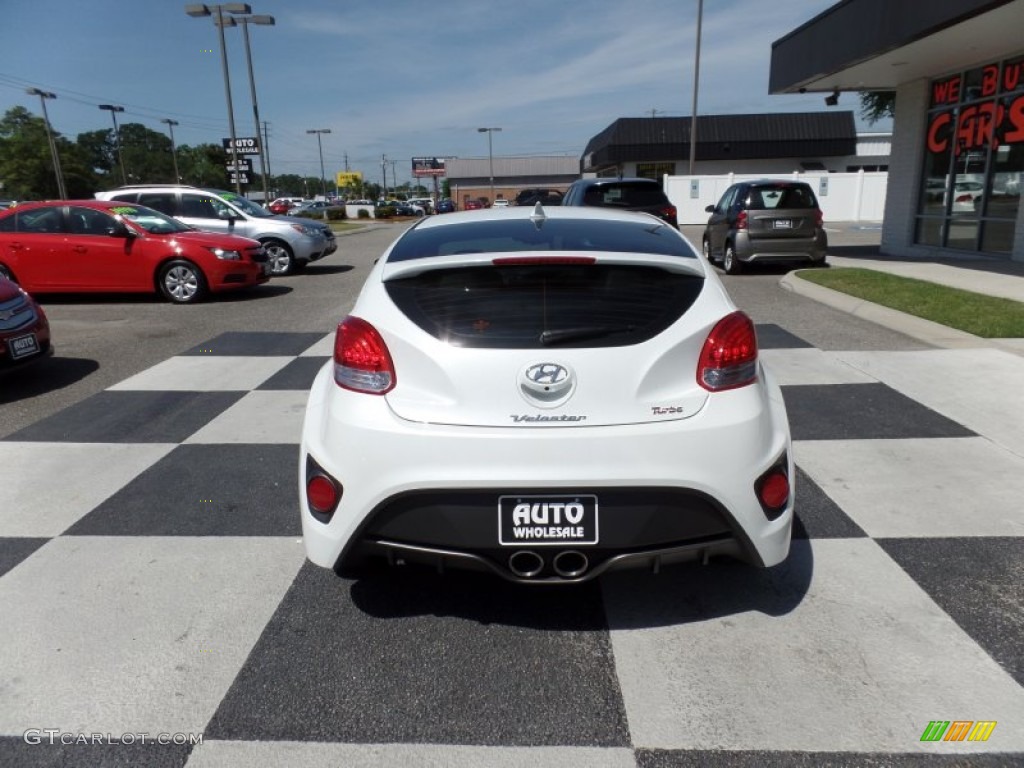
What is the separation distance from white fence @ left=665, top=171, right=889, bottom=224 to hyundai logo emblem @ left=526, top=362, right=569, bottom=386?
34125 millimetres

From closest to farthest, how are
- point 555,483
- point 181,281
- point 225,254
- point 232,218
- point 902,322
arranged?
point 555,483
point 902,322
point 181,281
point 225,254
point 232,218

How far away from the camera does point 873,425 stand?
497cm

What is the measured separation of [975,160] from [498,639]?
50.6 ft

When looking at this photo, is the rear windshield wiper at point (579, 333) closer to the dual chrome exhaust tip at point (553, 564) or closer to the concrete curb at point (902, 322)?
the dual chrome exhaust tip at point (553, 564)

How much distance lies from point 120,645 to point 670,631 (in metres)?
2.07

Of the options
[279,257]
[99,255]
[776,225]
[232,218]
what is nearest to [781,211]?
[776,225]

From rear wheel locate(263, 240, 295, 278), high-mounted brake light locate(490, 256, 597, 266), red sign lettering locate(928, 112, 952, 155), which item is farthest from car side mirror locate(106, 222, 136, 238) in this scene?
red sign lettering locate(928, 112, 952, 155)

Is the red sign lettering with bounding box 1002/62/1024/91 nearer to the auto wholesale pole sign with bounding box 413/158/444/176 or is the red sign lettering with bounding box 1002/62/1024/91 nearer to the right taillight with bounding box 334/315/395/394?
the right taillight with bounding box 334/315/395/394

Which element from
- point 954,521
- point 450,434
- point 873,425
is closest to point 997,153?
point 873,425

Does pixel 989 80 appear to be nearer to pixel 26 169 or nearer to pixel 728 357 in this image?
pixel 728 357

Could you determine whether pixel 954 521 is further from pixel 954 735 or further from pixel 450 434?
pixel 450 434

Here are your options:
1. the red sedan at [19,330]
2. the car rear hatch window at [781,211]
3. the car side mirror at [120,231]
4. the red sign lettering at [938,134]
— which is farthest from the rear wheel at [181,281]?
the red sign lettering at [938,134]

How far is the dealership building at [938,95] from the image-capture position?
11383 mm

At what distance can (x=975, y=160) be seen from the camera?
1398 cm
